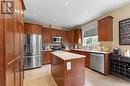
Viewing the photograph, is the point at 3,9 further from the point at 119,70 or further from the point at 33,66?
the point at 33,66

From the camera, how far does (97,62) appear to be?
4.99 meters

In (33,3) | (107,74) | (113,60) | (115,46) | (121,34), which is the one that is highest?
(33,3)

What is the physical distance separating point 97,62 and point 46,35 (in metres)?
3.82

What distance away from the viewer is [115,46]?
4758 millimetres

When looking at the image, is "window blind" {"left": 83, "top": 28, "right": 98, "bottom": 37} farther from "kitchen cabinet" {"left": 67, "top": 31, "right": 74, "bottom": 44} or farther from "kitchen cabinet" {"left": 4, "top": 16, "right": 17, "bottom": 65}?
"kitchen cabinet" {"left": 4, "top": 16, "right": 17, "bottom": 65}

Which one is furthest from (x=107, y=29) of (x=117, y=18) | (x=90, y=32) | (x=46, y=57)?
(x=46, y=57)

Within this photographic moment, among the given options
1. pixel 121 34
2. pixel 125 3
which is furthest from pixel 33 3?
pixel 121 34

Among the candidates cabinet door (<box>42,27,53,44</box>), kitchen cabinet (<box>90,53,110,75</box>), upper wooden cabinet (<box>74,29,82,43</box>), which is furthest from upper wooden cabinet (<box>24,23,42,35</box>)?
kitchen cabinet (<box>90,53,110,75</box>)

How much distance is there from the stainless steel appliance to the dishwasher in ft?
9.19

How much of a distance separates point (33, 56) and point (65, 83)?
10.9ft

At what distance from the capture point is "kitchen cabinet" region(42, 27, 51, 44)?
7.27m

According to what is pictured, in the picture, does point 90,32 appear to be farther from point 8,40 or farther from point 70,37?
point 8,40

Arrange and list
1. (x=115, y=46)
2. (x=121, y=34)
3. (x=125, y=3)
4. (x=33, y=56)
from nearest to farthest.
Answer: (x=125, y=3)
(x=121, y=34)
(x=115, y=46)
(x=33, y=56)

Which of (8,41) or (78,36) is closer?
(8,41)
